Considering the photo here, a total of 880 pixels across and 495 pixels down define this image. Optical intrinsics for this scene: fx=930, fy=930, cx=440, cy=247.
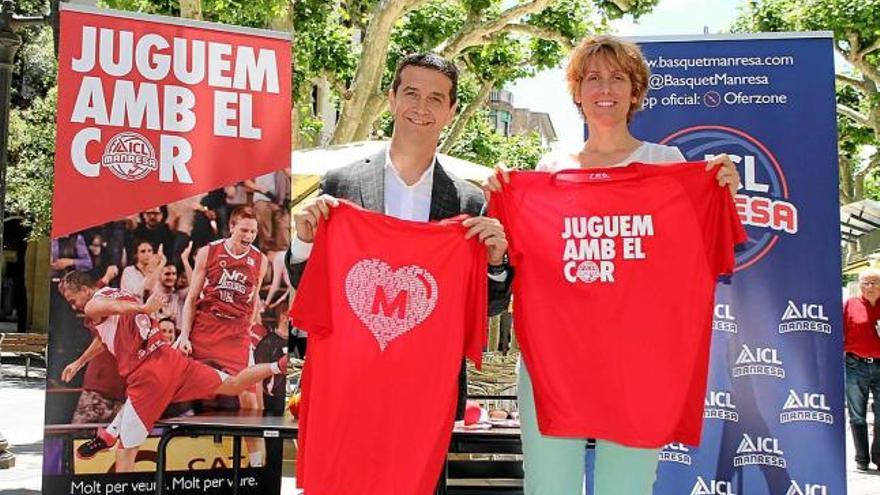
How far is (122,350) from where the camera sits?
475cm

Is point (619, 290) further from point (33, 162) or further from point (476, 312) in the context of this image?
point (33, 162)

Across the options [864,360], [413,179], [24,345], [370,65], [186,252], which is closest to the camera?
[413,179]

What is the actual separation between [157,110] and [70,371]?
1.39 m

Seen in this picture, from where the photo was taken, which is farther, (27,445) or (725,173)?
(27,445)

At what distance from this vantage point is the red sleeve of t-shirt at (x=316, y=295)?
3.09m

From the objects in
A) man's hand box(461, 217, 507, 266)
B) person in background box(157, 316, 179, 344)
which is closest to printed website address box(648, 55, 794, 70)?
man's hand box(461, 217, 507, 266)

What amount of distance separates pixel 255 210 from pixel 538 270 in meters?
2.33

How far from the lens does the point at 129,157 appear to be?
4711 millimetres

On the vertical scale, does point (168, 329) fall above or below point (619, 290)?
below

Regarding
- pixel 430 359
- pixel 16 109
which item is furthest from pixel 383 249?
pixel 16 109

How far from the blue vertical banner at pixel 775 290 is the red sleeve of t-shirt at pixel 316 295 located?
2.46m

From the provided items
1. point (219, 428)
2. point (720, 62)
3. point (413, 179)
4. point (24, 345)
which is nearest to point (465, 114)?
point (24, 345)

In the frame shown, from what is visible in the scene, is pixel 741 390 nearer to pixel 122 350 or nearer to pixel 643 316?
pixel 643 316

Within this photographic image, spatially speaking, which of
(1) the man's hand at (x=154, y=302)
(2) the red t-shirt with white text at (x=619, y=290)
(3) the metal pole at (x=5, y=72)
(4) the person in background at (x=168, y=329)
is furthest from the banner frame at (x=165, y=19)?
(3) the metal pole at (x=5, y=72)
